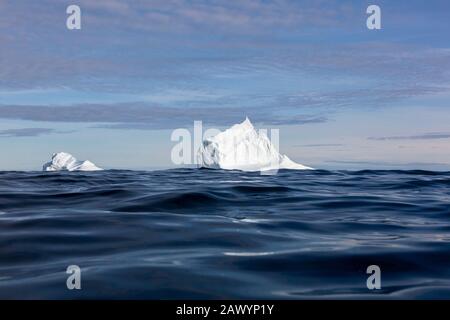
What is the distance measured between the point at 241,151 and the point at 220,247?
3951 cm

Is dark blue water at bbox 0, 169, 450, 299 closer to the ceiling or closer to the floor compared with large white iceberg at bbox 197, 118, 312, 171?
closer to the floor

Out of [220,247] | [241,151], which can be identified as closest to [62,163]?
[241,151]

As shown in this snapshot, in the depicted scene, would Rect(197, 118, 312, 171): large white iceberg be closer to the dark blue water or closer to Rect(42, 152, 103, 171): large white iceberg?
Rect(42, 152, 103, 171): large white iceberg

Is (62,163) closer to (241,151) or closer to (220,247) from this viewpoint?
(241,151)

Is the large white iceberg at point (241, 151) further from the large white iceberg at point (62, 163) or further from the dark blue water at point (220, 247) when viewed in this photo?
the dark blue water at point (220, 247)

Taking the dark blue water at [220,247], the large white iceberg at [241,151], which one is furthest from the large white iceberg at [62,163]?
the dark blue water at [220,247]

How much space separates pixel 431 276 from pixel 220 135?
40.0m

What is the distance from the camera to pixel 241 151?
152 feet

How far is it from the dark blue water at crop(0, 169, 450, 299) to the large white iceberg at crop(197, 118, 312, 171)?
32019 mm

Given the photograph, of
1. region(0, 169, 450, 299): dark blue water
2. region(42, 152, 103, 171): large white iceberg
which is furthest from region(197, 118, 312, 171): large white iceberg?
region(0, 169, 450, 299): dark blue water

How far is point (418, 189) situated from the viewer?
16.7 meters

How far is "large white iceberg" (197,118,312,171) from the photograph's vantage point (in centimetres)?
4469

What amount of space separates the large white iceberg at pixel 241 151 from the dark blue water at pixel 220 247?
105 feet
